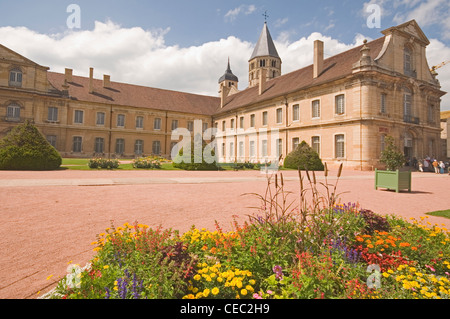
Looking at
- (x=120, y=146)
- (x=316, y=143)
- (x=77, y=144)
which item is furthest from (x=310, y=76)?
(x=77, y=144)

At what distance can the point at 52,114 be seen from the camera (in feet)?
105

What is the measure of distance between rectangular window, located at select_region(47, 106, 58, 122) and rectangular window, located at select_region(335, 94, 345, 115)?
34.1 metres

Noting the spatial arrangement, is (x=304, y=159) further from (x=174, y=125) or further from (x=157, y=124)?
(x=157, y=124)

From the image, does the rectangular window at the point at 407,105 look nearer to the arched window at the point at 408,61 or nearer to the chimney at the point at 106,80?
the arched window at the point at 408,61

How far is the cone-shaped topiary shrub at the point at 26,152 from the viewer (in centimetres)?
1378

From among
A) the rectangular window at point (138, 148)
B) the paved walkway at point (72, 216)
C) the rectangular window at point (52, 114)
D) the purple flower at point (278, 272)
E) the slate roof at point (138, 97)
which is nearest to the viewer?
the purple flower at point (278, 272)

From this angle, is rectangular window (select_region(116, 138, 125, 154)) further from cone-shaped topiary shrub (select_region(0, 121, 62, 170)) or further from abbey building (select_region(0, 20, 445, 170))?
cone-shaped topiary shrub (select_region(0, 121, 62, 170))

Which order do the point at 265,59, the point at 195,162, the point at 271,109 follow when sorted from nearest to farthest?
the point at 195,162 → the point at 271,109 → the point at 265,59

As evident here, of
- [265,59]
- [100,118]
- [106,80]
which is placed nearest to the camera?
[100,118]

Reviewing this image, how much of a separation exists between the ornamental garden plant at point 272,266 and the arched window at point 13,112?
122 feet

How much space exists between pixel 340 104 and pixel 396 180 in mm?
15332

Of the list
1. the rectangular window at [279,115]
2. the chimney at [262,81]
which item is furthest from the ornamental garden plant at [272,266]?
the chimney at [262,81]
